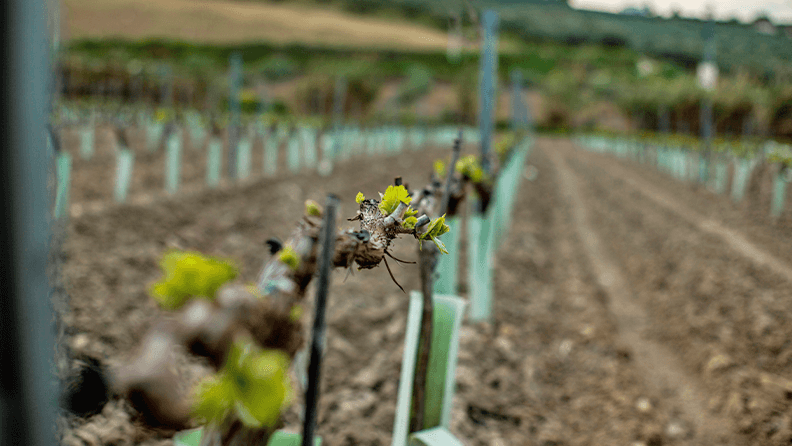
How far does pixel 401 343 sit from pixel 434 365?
2.03 meters

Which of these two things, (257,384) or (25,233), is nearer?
(25,233)

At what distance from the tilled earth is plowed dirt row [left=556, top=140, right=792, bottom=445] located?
17mm

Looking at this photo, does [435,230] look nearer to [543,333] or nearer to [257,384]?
[257,384]

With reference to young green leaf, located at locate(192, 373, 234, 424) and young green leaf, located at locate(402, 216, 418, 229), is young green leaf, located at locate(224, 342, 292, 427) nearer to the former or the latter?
young green leaf, located at locate(192, 373, 234, 424)

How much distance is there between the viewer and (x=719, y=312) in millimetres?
5191

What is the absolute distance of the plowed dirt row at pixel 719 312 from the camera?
3.56 metres

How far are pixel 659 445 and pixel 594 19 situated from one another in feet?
452

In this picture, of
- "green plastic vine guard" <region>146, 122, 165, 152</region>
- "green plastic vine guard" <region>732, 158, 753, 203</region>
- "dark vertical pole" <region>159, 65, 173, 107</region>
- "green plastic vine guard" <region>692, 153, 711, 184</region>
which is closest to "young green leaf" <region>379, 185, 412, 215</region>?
"green plastic vine guard" <region>732, 158, 753, 203</region>

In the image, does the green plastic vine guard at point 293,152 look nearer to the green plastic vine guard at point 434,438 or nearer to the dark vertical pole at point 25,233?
the green plastic vine guard at point 434,438

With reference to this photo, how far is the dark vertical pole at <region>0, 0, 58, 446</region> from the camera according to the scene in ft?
1.93

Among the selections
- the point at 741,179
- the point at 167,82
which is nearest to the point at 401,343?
the point at 741,179

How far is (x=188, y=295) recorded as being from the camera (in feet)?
3.32

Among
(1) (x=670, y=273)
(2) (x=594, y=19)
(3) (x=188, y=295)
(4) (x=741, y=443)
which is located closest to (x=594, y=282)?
(1) (x=670, y=273)

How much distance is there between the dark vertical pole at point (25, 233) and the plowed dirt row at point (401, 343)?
1.23 ft
